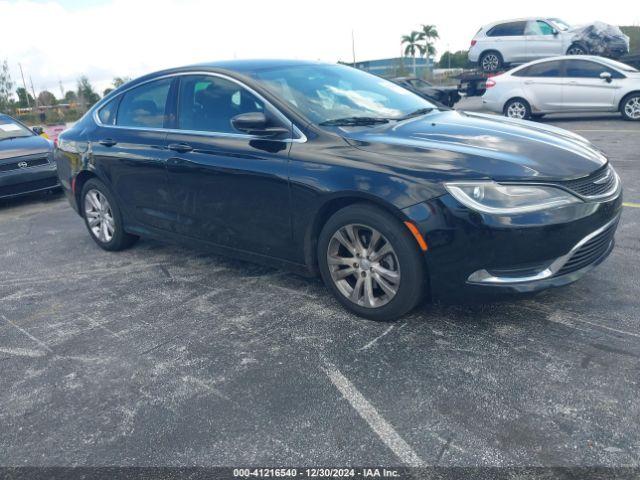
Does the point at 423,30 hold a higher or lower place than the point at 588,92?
higher

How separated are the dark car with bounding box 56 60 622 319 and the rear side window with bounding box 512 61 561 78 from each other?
10121mm

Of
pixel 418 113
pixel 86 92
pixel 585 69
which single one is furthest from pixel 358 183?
pixel 86 92

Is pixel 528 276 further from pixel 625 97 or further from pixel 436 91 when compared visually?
pixel 436 91

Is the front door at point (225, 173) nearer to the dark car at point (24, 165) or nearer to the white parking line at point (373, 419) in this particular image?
the white parking line at point (373, 419)

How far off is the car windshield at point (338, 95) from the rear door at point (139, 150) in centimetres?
109

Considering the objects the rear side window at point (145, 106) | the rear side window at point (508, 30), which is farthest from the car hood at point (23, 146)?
the rear side window at point (508, 30)

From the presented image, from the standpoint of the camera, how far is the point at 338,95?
14.6 feet

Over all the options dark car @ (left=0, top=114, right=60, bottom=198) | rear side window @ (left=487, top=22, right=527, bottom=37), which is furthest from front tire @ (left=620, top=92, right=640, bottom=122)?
dark car @ (left=0, top=114, right=60, bottom=198)

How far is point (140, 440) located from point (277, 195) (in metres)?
1.86

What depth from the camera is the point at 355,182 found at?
11.8ft

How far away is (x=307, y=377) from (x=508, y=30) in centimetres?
1669

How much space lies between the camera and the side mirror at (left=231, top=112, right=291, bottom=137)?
3.96 meters

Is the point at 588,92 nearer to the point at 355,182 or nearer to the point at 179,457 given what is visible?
the point at 355,182

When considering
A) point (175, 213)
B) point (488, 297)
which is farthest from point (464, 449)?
point (175, 213)
